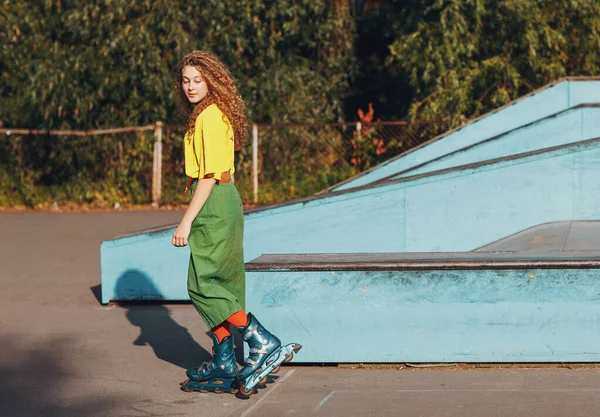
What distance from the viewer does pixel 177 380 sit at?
21.4 feet

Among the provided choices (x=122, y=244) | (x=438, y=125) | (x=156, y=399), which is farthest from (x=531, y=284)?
(x=438, y=125)

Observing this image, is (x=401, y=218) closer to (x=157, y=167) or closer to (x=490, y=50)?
(x=157, y=167)

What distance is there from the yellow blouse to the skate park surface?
1321mm

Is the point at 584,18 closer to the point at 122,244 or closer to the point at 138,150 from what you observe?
the point at 138,150

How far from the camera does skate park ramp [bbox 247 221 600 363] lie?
21.0 ft

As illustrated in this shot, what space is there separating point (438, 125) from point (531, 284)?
13.6 metres

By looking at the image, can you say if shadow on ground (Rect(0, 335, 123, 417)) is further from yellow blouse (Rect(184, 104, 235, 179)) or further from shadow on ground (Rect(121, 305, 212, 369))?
yellow blouse (Rect(184, 104, 235, 179))

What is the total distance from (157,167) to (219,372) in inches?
528

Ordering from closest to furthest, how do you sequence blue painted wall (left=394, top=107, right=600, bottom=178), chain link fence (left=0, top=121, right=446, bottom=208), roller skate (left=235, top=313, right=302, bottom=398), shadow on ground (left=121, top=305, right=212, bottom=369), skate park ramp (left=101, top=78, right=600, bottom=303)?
roller skate (left=235, top=313, right=302, bottom=398) < shadow on ground (left=121, top=305, right=212, bottom=369) < skate park ramp (left=101, top=78, right=600, bottom=303) < blue painted wall (left=394, top=107, right=600, bottom=178) < chain link fence (left=0, top=121, right=446, bottom=208)

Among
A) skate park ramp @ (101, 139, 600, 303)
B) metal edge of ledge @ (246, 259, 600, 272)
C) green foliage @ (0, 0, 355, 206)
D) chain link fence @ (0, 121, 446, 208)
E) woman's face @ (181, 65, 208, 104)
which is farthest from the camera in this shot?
green foliage @ (0, 0, 355, 206)

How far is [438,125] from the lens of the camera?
19.8 m

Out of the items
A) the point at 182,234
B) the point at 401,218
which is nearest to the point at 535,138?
the point at 401,218

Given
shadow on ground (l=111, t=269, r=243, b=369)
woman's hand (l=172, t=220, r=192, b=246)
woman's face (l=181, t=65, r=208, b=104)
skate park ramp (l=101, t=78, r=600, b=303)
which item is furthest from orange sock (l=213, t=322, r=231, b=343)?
skate park ramp (l=101, t=78, r=600, b=303)

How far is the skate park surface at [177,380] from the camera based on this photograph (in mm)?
5719
